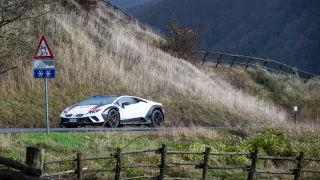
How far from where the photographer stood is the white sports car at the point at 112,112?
23062mm

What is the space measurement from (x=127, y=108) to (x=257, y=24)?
4925 inches

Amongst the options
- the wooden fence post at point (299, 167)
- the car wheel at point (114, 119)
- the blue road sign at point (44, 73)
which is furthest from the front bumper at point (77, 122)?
the wooden fence post at point (299, 167)

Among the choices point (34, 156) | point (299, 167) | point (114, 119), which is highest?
point (34, 156)

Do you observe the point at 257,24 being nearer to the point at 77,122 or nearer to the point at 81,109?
the point at 81,109

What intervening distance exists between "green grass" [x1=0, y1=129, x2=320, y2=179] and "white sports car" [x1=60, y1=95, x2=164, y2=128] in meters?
3.46

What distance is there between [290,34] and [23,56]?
115135 mm

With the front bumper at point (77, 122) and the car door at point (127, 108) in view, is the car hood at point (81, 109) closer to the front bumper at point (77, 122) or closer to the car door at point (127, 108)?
the front bumper at point (77, 122)

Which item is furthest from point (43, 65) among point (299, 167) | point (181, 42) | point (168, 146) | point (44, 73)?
point (181, 42)

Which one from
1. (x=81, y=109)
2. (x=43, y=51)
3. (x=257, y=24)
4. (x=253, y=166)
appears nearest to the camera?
(x=253, y=166)

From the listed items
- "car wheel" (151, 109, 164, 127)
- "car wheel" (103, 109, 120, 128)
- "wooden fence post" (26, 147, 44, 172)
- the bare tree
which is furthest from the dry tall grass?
"wooden fence post" (26, 147, 44, 172)

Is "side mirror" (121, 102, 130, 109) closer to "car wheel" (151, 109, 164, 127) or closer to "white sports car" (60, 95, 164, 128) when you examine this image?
"white sports car" (60, 95, 164, 128)

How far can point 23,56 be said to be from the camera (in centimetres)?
2972

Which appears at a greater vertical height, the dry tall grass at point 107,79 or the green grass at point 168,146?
the dry tall grass at point 107,79

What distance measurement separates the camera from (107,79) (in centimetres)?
3306
